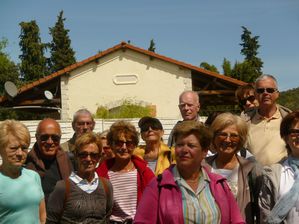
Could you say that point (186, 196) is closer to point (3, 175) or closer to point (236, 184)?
point (236, 184)

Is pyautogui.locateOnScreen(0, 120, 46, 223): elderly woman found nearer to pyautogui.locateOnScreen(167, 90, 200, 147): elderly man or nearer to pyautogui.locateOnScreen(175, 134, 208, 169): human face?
pyautogui.locateOnScreen(175, 134, 208, 169): human face

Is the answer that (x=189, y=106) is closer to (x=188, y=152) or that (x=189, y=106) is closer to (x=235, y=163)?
(x=235, y=163)

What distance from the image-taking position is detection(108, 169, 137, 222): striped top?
3760 millimetres

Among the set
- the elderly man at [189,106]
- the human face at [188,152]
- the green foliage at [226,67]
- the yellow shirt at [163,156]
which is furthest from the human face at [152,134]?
the green foliage at [226,67]

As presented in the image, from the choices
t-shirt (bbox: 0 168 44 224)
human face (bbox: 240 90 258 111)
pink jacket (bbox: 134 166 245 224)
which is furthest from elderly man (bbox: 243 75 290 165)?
t-shirt (bbox: 0 168 44 224)

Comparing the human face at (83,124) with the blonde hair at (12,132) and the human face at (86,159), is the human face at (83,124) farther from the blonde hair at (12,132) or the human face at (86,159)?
the blonde hair at (12,132)

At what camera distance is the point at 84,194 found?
347 cm

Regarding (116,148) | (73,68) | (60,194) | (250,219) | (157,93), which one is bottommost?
(250,219)

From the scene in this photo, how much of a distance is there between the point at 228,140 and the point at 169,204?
106 centimetres

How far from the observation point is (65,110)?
59.3 feet

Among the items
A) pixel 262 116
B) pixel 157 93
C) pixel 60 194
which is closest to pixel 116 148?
pixel 60 194

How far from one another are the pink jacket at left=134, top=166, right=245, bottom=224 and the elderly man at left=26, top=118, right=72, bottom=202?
4.64ft

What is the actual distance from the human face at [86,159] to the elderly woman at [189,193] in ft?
2.59

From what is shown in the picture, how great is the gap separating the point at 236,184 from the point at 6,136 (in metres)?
1.85
